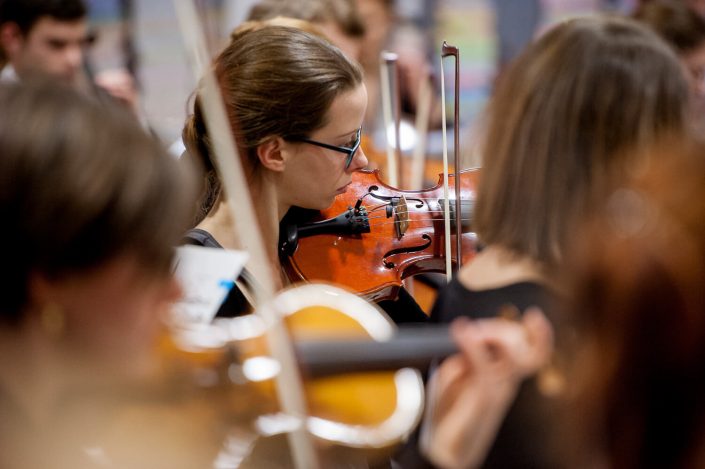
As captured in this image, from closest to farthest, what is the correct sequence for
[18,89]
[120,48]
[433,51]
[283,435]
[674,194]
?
[674,194]
[18,89]
[283,435]
[120,48]
[433,51]

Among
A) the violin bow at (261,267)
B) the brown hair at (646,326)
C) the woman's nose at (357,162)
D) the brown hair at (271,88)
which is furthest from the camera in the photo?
the woman's nose at (357,162)

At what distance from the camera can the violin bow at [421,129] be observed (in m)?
2.86

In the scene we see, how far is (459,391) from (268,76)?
0.84 metres

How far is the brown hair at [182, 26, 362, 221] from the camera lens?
1.64 meters

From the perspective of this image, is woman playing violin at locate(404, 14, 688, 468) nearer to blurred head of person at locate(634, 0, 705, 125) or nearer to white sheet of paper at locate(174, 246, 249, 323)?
white sheet of paper at locate(174, 246, 249, 323)

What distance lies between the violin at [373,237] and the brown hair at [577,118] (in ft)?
2.05

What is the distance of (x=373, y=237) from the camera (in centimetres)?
190

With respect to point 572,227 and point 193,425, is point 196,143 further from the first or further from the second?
point 193,425

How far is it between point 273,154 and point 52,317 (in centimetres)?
97

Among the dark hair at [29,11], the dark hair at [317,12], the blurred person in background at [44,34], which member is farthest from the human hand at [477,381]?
the dark hair at [29,11]

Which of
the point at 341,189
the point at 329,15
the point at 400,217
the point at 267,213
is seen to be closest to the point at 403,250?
the point at 400,217

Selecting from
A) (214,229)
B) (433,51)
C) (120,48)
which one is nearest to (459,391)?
(214,229)

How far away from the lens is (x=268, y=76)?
5.35 feet

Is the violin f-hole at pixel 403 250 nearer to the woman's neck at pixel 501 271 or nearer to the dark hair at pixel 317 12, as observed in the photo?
the woman's neck at pixel 501 271
